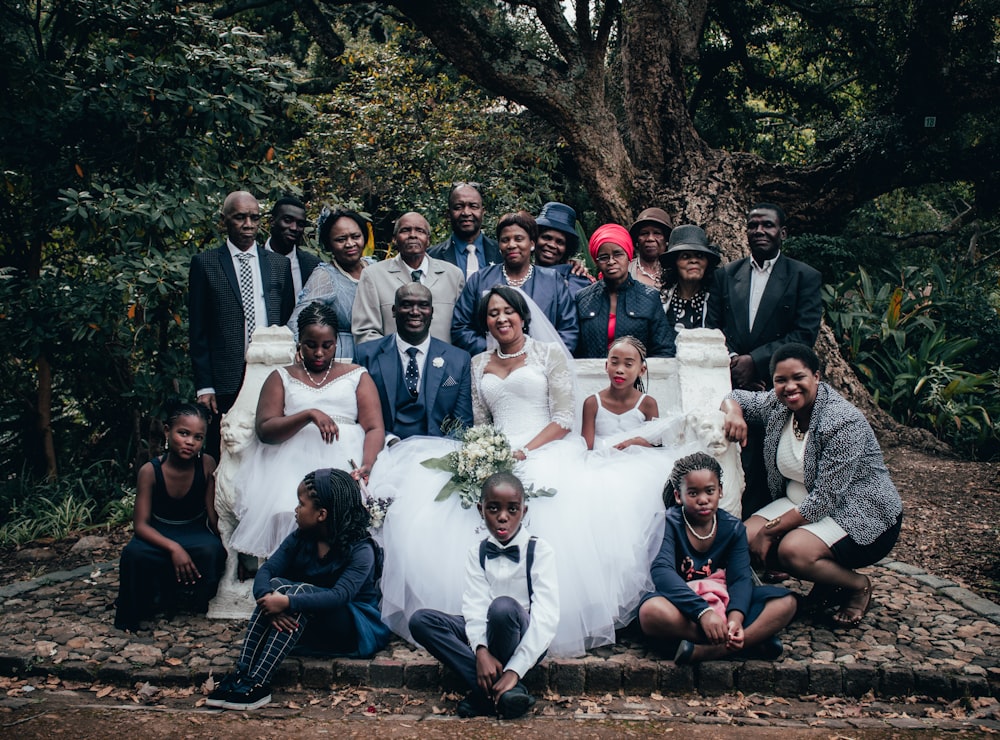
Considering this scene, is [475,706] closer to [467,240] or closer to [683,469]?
[683,469]

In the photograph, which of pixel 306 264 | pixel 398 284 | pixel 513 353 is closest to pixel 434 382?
pixel 513 353

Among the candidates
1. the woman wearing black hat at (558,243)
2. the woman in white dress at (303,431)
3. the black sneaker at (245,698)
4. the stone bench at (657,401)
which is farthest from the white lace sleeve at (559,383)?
the black sneaker at (245,698)

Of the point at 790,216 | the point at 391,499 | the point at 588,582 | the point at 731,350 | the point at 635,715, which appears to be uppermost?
the point at 790,216

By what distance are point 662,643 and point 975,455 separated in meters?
6.02

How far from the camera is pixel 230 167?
7668mm

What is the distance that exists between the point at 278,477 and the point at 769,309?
3322 millimetres

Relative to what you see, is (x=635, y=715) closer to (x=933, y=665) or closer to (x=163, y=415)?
(x=933, y=665)

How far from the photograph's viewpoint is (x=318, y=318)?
199 inches

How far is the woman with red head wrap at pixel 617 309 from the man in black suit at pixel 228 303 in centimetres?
215

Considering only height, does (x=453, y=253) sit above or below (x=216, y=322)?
above

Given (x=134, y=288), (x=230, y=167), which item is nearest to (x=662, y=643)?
(x=134, y=288)

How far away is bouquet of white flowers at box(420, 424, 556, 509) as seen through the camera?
469cm

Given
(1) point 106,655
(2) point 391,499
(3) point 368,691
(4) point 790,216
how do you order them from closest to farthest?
(3) point 368,691 → (1) point 106,655 → (2) point 391,499 → (4) point 790,216

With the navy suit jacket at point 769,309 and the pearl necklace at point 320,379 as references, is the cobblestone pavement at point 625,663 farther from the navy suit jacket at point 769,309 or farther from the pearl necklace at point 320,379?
the navy suit jacket at point 769,309
